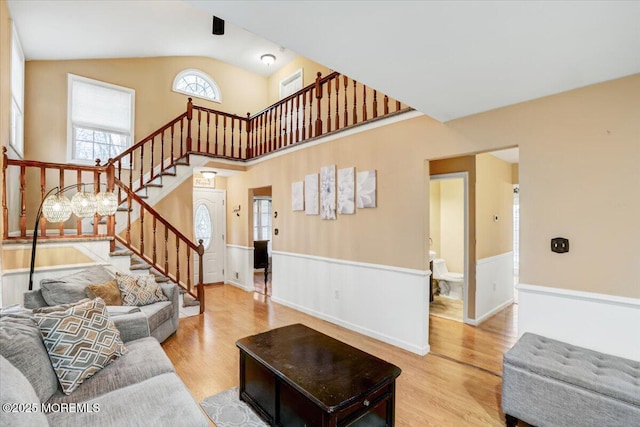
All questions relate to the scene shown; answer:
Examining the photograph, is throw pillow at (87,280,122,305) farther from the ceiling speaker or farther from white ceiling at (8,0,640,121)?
the ceiling speaker

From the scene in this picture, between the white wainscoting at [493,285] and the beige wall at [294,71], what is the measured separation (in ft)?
15.8

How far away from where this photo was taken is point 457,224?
19.6ft

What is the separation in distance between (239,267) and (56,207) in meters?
3.87

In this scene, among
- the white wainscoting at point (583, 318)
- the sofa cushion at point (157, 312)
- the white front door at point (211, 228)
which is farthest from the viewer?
the white front door at point (211, 228)

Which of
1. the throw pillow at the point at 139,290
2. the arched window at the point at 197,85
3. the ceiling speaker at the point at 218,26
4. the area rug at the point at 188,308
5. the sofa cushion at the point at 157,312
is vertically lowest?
the area rug at the point at 188,308

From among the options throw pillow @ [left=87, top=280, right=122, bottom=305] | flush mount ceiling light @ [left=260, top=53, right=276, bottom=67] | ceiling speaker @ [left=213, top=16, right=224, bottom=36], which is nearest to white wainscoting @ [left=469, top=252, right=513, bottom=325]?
throw pillow @ [left=87, top=280, right=122, bottom=305]

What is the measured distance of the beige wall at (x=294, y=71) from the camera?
651 cm

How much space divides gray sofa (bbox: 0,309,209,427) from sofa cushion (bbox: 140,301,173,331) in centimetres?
117

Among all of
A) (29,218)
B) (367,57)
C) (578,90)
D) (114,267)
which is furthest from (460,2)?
(29,218)

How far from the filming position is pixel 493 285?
468cm

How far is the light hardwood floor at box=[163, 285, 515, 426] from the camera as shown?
2381mm

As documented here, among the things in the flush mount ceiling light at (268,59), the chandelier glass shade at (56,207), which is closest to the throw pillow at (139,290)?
the chandelier glass shade at (56,207)

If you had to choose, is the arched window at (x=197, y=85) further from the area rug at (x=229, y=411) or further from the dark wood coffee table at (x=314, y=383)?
the area rug at (x=229, y=411)

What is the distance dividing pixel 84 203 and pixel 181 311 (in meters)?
2.08
